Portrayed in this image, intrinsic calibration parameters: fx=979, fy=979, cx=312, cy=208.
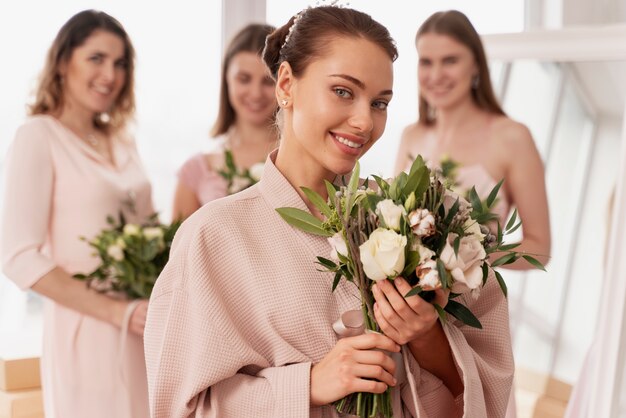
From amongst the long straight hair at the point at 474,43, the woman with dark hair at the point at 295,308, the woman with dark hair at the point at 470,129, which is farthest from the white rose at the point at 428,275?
the long straight hair at the point at 474,43

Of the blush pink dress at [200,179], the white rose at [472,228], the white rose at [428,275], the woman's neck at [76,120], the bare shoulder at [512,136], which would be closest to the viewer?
the white rose at [428,275]

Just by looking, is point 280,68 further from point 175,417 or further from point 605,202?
point 605,202

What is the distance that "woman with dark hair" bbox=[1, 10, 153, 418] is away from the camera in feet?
11.4

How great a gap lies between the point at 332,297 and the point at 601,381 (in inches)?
56.0

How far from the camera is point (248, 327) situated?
6.47ft

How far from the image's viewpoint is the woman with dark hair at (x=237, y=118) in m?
3.91

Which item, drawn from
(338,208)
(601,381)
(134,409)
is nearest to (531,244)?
(601,381)

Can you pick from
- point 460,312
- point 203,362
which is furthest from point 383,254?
point 203,362

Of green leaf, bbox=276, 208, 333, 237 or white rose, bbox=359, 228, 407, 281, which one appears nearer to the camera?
white rose, bbox=359, 228, 407, 281

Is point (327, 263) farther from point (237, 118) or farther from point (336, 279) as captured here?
point (237, 118)

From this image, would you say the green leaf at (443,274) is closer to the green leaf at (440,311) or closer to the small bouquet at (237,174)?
the green leaf at (440,311)

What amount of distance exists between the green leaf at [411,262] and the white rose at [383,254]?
2 centimetres

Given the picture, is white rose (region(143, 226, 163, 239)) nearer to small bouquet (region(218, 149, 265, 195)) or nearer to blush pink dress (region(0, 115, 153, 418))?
blush pink dress (region(0, 115, 153, 418))

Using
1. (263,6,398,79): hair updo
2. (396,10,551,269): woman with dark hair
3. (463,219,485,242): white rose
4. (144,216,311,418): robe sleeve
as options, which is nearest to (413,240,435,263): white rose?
(463,219,485,242): white rose
